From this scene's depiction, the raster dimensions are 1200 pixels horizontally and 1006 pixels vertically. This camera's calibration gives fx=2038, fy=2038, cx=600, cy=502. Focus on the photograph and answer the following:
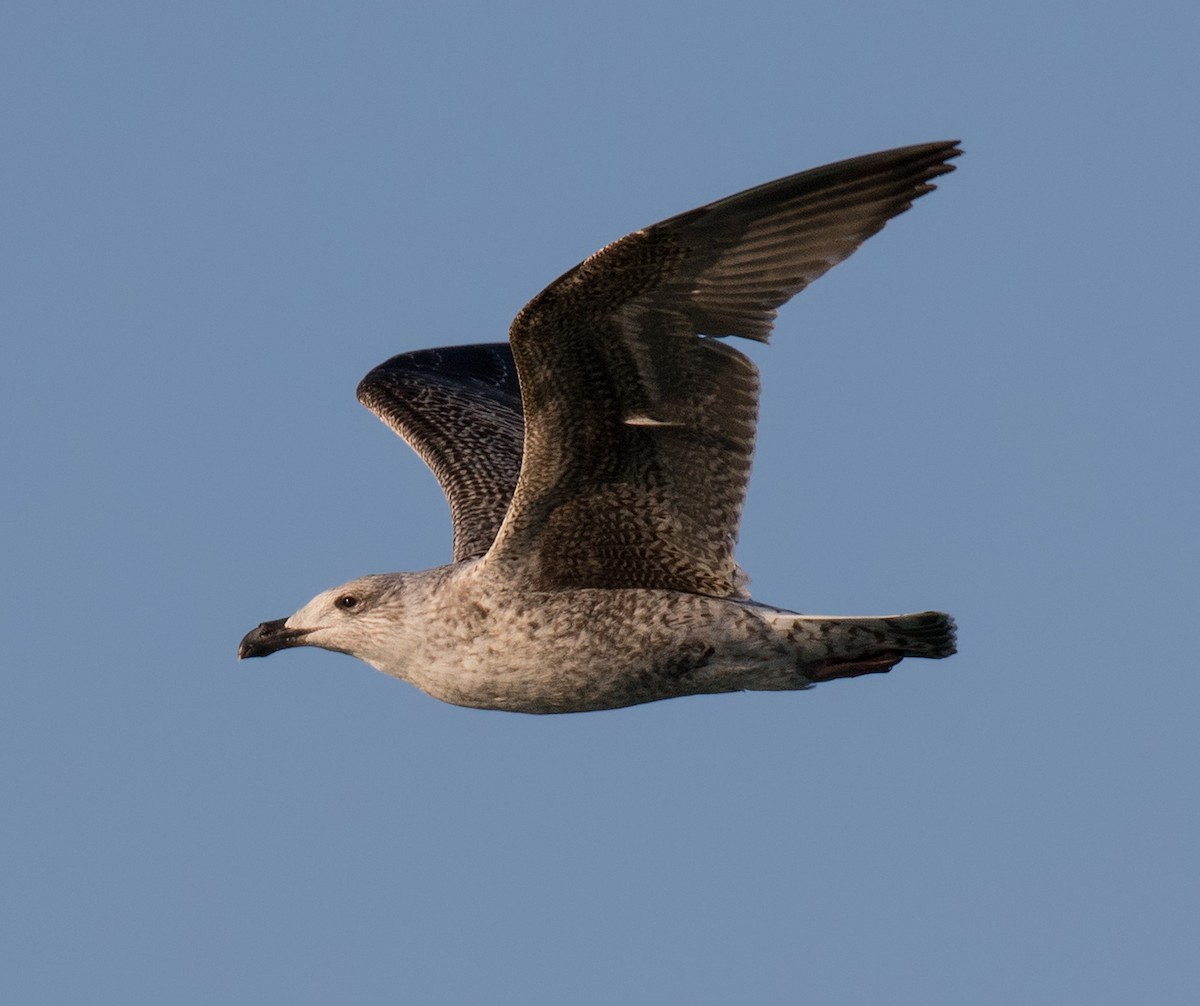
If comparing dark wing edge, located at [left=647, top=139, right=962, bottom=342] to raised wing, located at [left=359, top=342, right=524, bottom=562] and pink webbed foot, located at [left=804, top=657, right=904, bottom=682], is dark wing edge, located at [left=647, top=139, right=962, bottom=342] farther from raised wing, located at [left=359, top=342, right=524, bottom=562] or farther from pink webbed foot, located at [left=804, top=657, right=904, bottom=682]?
raised wing, located at [left=359, top=342, right=524, bottom=562]

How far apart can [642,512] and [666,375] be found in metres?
1.09

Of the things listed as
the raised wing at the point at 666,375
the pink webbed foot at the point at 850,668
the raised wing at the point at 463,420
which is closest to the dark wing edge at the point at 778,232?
the raised wing at the point at 666,375

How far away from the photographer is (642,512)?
11.8 metres

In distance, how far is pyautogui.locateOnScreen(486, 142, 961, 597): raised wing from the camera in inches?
405

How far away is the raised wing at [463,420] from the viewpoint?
14.3 meters

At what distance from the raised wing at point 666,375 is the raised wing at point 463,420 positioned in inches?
79.0

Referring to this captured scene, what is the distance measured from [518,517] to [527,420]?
745mm

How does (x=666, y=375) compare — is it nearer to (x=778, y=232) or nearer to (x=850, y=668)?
(x=778, y=232)

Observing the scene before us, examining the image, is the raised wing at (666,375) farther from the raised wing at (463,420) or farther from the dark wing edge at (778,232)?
the raised wing at (463,420)

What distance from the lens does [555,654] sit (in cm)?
1184

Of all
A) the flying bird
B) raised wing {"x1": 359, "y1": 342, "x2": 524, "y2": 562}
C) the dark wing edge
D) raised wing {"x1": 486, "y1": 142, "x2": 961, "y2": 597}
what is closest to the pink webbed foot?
the flying bird

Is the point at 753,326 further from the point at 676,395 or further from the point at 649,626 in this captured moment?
the point at 649,626

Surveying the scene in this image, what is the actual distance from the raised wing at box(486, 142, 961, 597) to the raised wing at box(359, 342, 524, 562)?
201 cm

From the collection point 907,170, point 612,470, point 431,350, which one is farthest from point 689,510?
point 431,350
